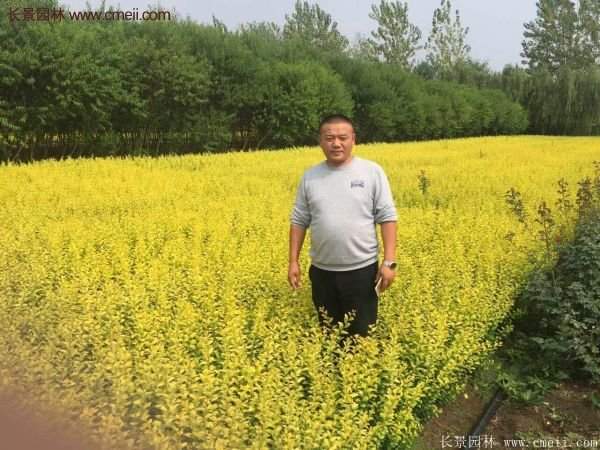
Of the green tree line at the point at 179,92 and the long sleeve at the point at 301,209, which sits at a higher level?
the green tree line at the point at 179,92

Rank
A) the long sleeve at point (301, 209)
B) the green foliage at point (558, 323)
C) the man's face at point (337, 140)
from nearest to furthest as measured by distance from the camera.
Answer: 1. the man's face at point (337, 140)
2. the long sleeve at point (301, 209)
3. the green foliage at point (558, 323)

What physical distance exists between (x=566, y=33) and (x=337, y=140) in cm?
5544

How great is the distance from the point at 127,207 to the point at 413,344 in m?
4.74

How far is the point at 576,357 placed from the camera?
4023 mm

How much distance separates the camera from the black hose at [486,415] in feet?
11.3

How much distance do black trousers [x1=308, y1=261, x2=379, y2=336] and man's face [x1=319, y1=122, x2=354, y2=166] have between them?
0.65 m

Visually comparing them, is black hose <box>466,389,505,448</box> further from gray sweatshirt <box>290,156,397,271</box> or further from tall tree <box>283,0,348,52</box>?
tall tree <box>283,0,348,52</box>

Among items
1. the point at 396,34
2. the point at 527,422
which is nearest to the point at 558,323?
the point at 527,422

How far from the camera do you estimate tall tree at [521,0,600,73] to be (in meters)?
48.8

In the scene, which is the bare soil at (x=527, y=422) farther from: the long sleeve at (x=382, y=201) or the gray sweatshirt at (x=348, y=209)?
the long sleeve at (x=382, y=201)

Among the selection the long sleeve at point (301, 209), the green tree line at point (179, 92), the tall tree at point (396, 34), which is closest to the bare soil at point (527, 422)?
the long sleeve at point (301, 209)

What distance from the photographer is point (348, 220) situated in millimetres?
3242

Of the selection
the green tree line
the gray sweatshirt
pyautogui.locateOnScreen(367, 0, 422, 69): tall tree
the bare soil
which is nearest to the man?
the gray sweatshirt

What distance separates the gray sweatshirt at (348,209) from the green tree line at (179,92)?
14785mm
